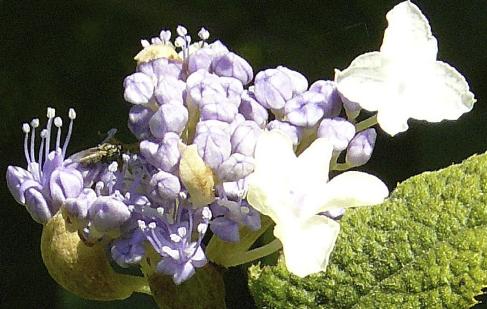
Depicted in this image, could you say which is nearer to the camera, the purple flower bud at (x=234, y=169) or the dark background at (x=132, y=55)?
the purple flower bud at (x=234, y=169)

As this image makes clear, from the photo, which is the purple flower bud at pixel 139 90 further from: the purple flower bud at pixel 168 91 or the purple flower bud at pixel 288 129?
the purple flower bud at pixel 288 129

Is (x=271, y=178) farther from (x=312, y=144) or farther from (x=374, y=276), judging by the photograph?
(x=374, y=276)

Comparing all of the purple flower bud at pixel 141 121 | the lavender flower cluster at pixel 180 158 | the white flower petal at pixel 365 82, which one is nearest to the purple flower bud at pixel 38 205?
the lavender flower cluster at pixel 180 158

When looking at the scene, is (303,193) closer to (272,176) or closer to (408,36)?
(272,176)

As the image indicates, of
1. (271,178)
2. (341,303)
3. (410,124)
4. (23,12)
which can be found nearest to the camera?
(271,178)

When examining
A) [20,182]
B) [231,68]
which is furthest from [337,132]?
[20,182]

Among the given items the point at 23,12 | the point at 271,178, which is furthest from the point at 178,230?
the point at 23,12
